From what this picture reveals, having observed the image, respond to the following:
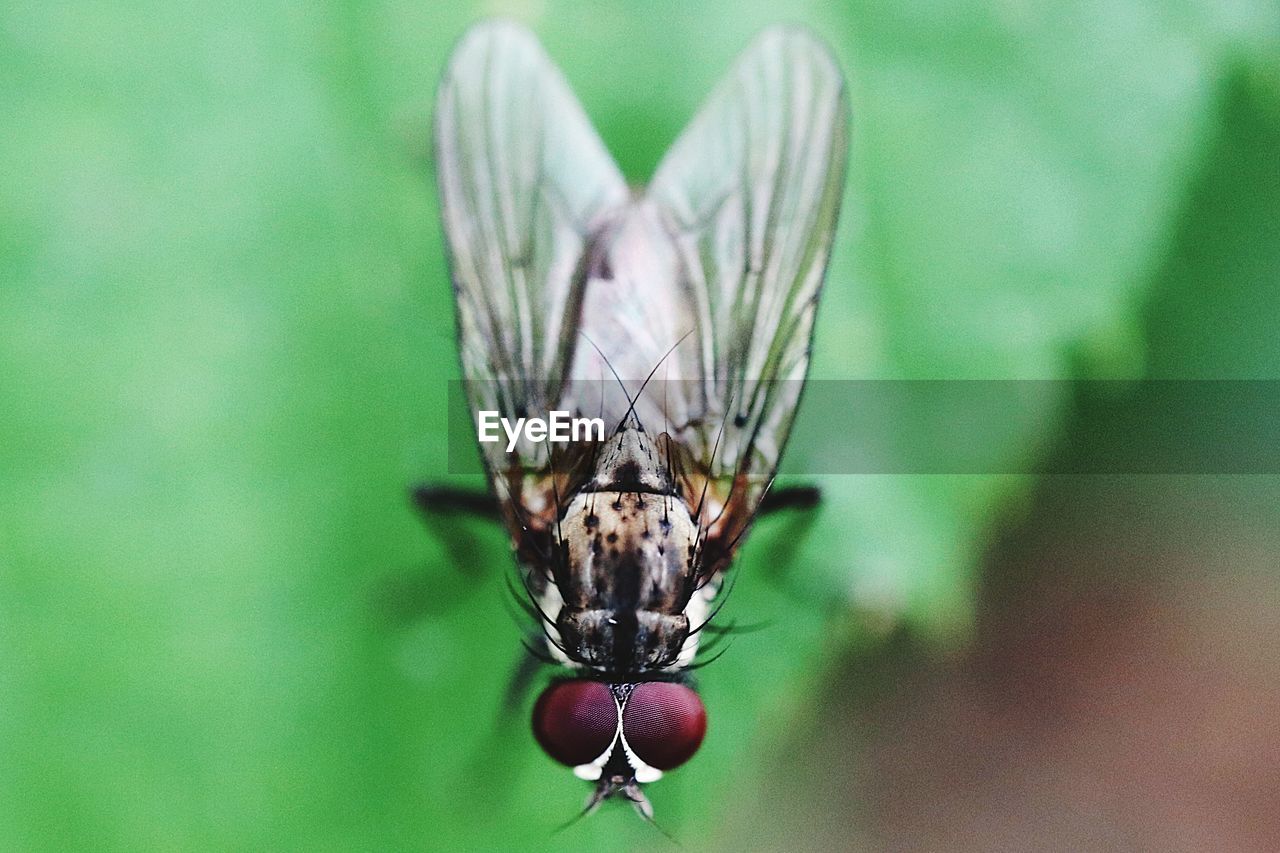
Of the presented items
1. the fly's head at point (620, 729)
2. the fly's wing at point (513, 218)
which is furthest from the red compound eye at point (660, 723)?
Result: the fly's wing at point (513, 218)

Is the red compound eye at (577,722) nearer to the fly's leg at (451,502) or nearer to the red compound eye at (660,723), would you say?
the red compound eye at (660,723)

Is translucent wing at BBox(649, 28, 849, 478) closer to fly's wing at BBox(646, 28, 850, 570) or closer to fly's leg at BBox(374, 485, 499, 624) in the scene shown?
fly's wing at BBox(646, 28, 850, 570)

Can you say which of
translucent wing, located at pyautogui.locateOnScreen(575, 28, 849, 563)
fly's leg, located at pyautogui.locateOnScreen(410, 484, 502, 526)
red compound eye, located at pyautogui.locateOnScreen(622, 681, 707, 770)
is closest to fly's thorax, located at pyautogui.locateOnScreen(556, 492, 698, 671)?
red compound eye, located at pyautogui.locateOnScreen(622, 681, 707, 770)

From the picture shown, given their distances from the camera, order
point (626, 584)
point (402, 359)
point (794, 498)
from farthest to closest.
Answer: point (794, 498) → point (402, 359) → point (626, 584)

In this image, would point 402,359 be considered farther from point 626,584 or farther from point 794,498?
point 794,498

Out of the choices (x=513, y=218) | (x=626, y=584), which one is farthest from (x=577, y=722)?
(x=513, y=218)

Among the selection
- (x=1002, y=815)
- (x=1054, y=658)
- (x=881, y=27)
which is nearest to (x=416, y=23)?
(x=881, y=27)

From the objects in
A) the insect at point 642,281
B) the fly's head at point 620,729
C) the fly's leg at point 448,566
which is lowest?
the fly's head at point 620,729
